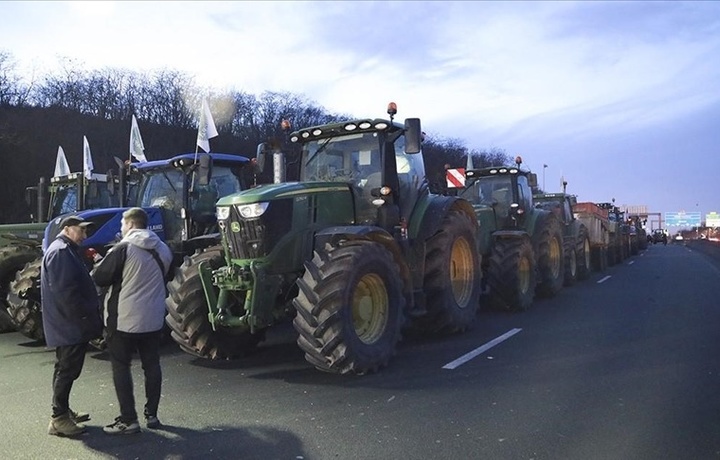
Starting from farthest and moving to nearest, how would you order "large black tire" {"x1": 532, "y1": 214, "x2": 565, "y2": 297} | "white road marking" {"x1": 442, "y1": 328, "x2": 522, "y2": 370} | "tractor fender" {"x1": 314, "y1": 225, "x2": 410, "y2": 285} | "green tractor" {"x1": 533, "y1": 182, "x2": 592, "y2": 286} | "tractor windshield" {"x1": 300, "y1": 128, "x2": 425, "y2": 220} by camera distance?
1. "green tractor" {"x1": 533, "y1": 182, "x2": 592, "y2": 286}
2. "large black tire" {"x1": 532, "y1": 214, "x2": 565, "y2": 297}
3. "tractor windshield" {"x1": 300, "y1": 128, "x2": 425, "y2": 220}
4. "white road marking" {"x1": 442, "y1": 328, "x2": 522, "y2": 370}
5. "tractor fender" {"x1": 314, "y1": 225, "x2": 410, "y2": 285}

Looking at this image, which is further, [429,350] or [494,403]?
[429,350]

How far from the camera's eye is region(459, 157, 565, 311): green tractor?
36.3ft

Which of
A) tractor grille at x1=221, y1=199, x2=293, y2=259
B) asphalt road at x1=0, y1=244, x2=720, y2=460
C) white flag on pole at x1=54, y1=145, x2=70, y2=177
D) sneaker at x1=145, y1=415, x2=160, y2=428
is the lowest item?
asphalt road at x1=0, y1=244, x2=720, y2=460

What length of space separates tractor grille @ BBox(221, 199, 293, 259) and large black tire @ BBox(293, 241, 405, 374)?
0.56 meters

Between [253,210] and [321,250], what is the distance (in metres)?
0.84

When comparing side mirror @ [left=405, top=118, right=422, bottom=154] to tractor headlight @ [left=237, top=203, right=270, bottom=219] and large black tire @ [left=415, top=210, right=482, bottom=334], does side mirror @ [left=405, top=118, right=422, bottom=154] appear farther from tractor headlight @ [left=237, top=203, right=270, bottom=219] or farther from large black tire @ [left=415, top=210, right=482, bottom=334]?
tractor headlight @ [left=237, top=203, right=270, bottom=219]

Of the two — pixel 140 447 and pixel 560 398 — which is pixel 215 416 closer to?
pixel 140 447

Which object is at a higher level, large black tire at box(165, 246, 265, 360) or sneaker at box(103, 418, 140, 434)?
large black tire at box(165, 246, 265, 360)

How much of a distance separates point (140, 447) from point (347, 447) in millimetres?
1536

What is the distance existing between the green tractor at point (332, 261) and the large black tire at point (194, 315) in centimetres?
1

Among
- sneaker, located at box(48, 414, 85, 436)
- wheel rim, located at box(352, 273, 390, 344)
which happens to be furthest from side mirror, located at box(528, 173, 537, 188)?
sneaker, located at box(48, 414, 85, 436)

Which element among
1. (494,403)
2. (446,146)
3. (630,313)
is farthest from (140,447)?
(446,146)

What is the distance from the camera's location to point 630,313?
34.6 feet

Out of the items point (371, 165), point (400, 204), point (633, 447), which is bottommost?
point (633, 447)
